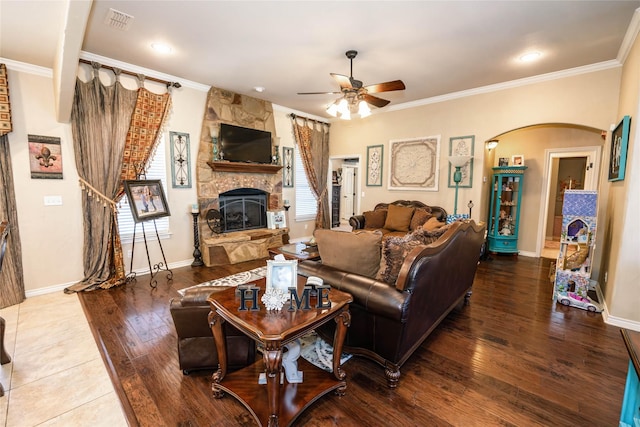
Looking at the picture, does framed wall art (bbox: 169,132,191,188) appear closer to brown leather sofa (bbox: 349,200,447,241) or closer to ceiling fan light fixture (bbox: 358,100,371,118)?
ceiling fan light fixture (bbox: 358,100,371,118)

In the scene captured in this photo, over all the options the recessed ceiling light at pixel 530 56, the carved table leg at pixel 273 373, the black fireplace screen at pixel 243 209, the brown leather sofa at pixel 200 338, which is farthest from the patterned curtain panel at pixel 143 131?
the recessed ceiling light at pixel 530 56

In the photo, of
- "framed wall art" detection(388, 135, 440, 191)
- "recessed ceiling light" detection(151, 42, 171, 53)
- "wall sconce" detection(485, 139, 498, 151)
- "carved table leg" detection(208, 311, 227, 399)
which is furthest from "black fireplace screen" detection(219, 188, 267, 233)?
"wall sconce" detection(485, 139, 498, 151)

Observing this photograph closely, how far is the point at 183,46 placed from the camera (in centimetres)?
340

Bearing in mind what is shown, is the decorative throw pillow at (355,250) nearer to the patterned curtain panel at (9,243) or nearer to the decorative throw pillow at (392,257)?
the decorative throw pillow at (392,257)

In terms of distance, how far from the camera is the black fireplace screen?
526cm

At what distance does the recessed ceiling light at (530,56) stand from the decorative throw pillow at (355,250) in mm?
3423

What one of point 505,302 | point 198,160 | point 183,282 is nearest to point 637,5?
point 505,302

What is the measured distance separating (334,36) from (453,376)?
11.6 ft

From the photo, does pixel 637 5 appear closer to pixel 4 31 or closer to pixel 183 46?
pixel 183 46

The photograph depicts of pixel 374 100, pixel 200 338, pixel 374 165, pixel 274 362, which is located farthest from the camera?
pixel 374 165

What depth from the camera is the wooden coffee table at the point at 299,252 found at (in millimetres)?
3503

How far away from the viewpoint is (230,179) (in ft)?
17.2

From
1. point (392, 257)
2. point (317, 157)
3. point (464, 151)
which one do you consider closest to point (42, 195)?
point (392, 257)

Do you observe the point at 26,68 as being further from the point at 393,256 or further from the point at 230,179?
the point at 393,256
